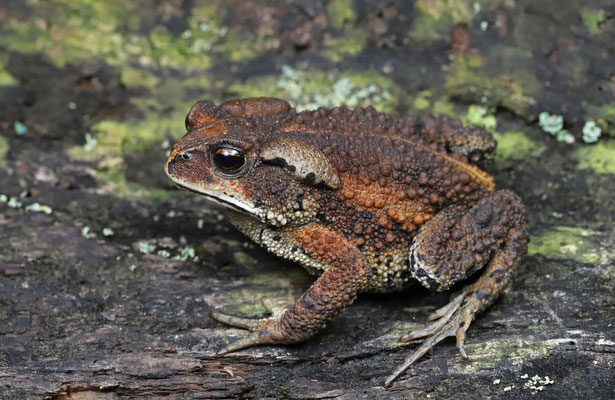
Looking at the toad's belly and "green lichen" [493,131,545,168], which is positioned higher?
"green lichen" [493,131,545,168]

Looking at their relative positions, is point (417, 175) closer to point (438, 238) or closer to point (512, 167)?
point (438, 238)

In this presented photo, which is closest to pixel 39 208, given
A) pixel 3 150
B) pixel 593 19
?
pixel 3 150

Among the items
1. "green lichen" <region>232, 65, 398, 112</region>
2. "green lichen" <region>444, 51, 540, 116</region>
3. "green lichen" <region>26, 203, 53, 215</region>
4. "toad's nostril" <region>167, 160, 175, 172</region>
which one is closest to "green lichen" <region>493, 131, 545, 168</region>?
"green lichen" <region>444, 51, 540, 116</region>

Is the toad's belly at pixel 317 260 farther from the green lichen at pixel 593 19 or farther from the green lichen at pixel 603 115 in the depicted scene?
the green lichen at pixel 593 19

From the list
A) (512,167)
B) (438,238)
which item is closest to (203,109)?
(438,238)

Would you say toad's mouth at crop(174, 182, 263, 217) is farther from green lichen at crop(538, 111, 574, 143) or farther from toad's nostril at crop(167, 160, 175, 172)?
green lichen at crop(538, 111, 574, 143)

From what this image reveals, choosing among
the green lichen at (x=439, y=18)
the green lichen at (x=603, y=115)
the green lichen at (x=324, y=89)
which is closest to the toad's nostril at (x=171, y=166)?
the green lichen at (x=324, y=89)
